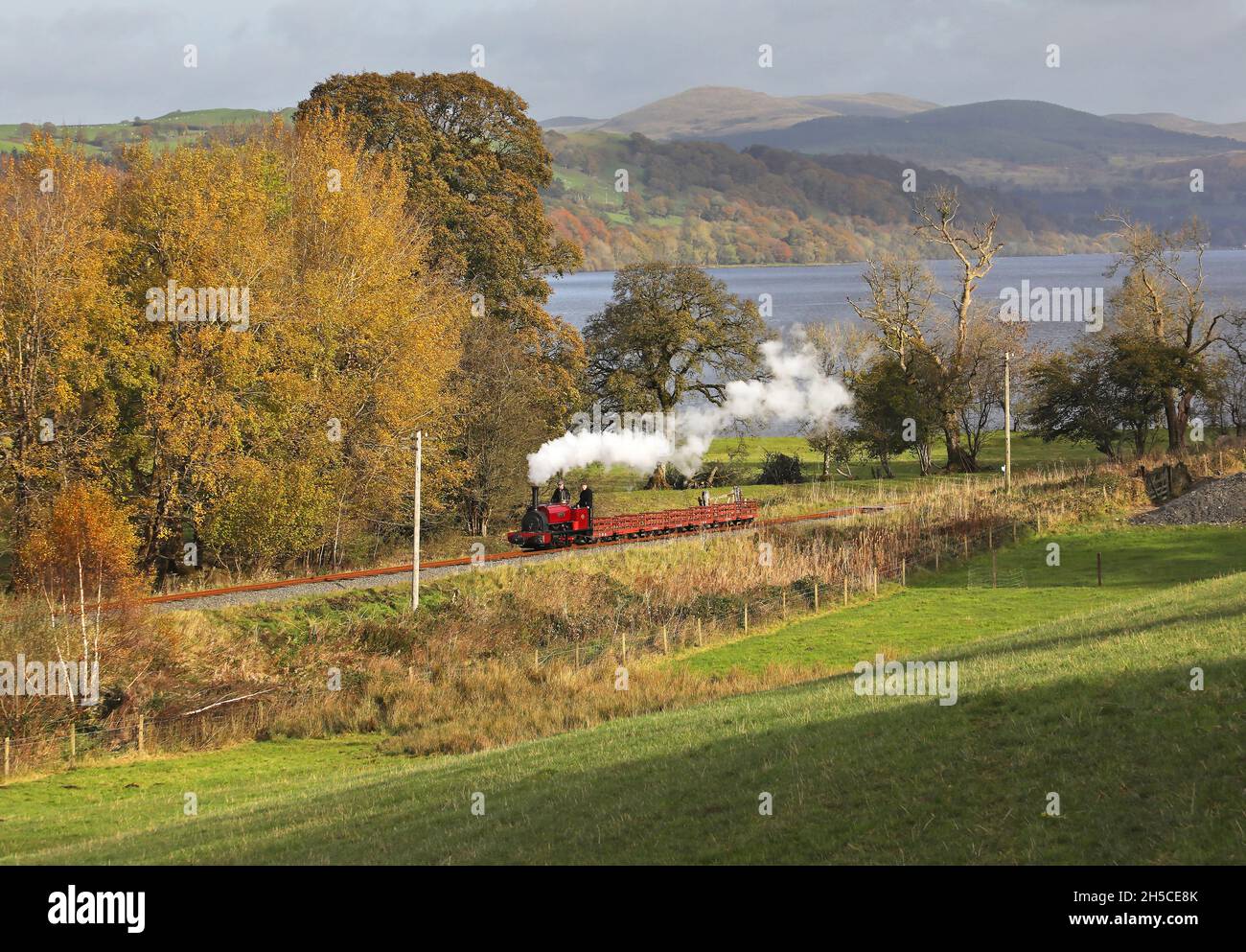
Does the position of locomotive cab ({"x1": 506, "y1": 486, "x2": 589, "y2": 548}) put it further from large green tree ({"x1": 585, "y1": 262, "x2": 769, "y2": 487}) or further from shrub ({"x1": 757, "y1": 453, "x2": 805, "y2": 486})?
shrub ({"x1": 757, "y1": 453, "x2": 805, "y2": 486})

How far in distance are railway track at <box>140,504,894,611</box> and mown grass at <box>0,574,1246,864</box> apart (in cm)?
1297

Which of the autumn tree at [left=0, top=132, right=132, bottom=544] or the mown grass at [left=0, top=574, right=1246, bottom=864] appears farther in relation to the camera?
the autumn tree at [left=0, top=132, right=132, bottom=544]

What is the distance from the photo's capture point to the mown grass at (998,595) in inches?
1544

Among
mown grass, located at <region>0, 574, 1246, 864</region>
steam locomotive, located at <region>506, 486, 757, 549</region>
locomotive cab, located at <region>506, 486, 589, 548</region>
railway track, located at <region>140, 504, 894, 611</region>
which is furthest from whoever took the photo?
steam locomotive, located at <region>506, 486, 757, 549</region>

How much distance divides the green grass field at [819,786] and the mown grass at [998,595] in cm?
1095

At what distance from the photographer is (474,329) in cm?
6391

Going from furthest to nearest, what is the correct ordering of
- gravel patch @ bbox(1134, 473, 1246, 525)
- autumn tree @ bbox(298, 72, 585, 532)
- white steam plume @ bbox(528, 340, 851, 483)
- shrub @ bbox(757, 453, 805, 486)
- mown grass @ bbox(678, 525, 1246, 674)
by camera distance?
shrub @ bbox(757, 453, 805, 486) → autumn tree @ bbox(298, 72, 585, 532) → white steam plume @ bbox(528, 340, 851, 483) → gravel patch @ bbox(1134, 473, 1246, 525) → mown grass @ bbox(678, 525, 1246, 674)

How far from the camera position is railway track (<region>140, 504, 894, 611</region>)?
128ft

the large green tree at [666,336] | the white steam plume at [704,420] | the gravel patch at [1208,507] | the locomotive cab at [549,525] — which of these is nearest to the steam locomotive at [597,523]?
the locomotive cab at [549,525]

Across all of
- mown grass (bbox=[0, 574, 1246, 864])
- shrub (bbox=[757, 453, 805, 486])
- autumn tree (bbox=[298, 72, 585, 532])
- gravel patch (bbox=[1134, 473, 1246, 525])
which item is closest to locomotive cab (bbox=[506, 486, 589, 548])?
autumn tree (bbox=[298, 72, 585, 532])
